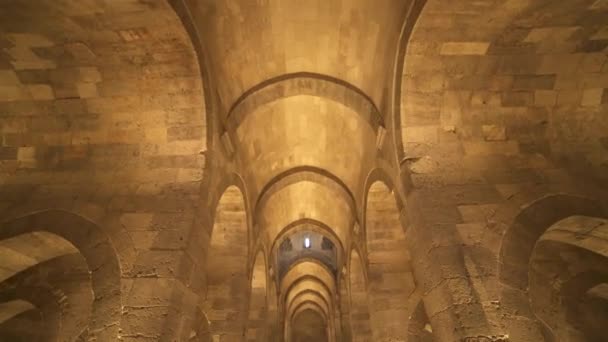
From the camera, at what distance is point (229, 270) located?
679cm

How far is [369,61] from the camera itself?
5.29 metres

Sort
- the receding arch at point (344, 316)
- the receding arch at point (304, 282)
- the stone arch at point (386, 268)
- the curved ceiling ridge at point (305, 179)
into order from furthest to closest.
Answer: the receding arch at point (304, 282) < the receding arch at point (344, 316) < the curved ceiling ridge at point (305, 179) < the stone arch at point (386, 268)

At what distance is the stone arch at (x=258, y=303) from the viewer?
8.68m

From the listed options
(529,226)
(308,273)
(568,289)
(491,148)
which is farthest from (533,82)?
(308,273)

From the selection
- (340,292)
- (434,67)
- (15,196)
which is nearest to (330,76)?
(434,67)

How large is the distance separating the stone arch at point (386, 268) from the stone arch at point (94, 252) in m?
4.37

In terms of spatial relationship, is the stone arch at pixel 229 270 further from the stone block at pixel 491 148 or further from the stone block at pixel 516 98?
the stone block at pixel 516 98

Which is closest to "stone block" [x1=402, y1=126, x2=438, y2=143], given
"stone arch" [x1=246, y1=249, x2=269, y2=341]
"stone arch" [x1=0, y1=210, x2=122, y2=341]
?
"stone arch" [x1=0, y1=210, x2=122, y2=341]

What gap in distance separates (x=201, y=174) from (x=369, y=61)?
9.93 ft

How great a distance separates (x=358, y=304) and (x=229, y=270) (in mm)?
4450

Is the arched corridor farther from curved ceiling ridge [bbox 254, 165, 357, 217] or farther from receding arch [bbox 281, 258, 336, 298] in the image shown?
receding arch [bbox 281, 258, 336, 298]

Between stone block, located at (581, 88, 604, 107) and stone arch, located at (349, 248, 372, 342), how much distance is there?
5.75 meters

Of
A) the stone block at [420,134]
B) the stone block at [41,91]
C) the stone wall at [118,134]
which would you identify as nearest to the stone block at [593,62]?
the stone block at [420,134]

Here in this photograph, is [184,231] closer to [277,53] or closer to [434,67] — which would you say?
[277,53]
